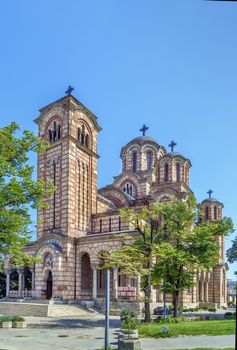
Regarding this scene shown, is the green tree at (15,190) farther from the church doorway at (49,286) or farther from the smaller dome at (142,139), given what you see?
the smaller dome at (142,139)

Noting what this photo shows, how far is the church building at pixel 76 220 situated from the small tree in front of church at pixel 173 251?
34.3 ft

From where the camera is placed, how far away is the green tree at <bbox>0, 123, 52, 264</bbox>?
17094 mm

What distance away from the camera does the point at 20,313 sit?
38.1m

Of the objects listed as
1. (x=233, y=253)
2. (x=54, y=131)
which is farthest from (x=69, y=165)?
(x=233, y=253)

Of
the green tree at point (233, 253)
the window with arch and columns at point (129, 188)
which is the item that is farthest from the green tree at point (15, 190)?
the window with arch and columns at point (129, 188)

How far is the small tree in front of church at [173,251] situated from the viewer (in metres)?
27.6

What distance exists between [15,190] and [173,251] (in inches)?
526

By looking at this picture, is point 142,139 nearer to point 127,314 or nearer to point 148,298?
point 148,298

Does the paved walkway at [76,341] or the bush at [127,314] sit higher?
the bush at [127,314]

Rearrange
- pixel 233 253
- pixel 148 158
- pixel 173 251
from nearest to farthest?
pixel 173 251
pixel 233 253
pixel 148 158

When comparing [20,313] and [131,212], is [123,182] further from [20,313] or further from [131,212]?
[131,212]

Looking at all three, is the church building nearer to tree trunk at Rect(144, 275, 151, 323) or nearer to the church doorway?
the church doorway

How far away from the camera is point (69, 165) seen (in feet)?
149

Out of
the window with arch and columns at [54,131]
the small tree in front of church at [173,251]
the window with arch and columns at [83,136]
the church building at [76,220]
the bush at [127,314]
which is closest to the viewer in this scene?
the bush at [127,314]
